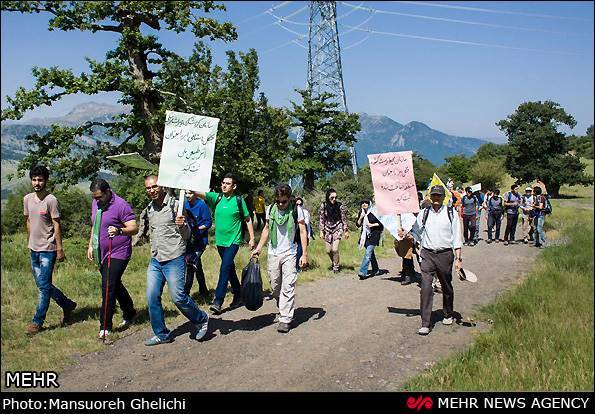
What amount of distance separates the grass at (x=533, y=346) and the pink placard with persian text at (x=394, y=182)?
7.02ft

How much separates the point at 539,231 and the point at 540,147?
5547 mm

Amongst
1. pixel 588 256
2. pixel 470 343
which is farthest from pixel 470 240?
pixel 470 343

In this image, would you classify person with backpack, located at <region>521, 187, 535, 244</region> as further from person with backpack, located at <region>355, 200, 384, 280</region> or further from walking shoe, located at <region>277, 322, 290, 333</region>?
walking shoe, located at <region>277, 322, 290, 333</region>

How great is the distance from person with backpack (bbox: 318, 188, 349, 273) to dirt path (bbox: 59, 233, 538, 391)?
2218 millimetres

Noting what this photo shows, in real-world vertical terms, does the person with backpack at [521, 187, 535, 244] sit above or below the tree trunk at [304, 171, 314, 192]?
below

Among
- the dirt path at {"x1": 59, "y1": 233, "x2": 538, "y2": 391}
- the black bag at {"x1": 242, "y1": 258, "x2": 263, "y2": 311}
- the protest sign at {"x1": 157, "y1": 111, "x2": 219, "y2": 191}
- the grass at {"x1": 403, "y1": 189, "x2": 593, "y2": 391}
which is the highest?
the protest sign at {"x1": 157, "y1": 111, "x2": 219, "y2": 191}

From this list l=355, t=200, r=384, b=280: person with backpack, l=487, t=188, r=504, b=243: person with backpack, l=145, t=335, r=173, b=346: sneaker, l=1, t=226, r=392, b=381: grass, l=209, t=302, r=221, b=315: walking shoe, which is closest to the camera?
l=1, t=226, r=392, b=381: grass

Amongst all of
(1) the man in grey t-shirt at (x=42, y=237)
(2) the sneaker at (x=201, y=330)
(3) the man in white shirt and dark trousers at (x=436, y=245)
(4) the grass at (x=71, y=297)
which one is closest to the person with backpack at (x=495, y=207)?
(4) the grass at (x=71, y=297)

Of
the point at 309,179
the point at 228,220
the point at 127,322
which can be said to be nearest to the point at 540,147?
the point at 228,220

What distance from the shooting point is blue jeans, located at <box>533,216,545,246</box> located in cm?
1386

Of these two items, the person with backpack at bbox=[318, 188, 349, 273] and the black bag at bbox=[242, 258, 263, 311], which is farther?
the person with backpack at bbox=[318, 188, 349, 273]
